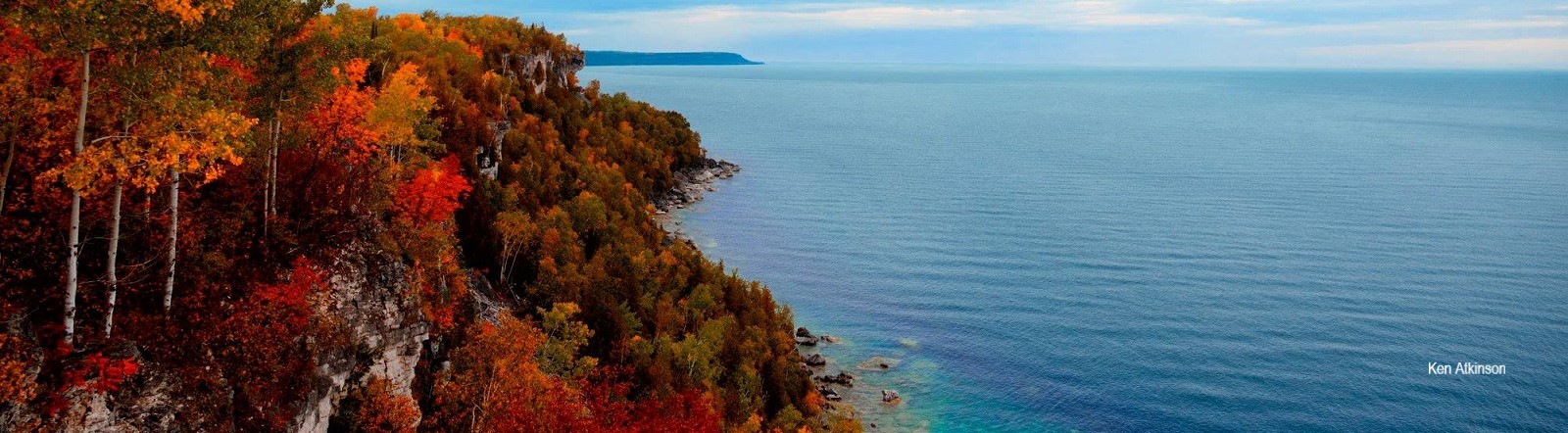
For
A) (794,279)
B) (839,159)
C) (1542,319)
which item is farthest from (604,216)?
(839,159)

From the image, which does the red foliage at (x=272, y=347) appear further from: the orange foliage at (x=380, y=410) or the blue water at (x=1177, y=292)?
the blue water at (x=1177, y=292)

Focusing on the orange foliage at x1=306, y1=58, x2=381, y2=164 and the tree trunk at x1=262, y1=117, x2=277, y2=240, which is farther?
the orange foliage at x1=306, y1=58, x2=381, y2=164

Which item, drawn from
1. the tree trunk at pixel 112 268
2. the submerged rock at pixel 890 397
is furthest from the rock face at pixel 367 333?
the submerged rock at pixel 890 397

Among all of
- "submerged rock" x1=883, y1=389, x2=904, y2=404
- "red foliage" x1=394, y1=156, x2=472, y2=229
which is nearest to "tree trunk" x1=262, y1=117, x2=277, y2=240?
"red foliage" x1=394, y1=156, x2=472, y2=229

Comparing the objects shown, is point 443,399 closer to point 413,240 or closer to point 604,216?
point 413,240

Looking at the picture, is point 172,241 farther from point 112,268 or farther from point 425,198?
point 425,198

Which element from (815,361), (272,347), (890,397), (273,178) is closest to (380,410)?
(272,347)

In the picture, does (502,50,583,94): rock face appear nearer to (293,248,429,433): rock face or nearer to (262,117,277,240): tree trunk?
(262,117,277,240): tree trunk
